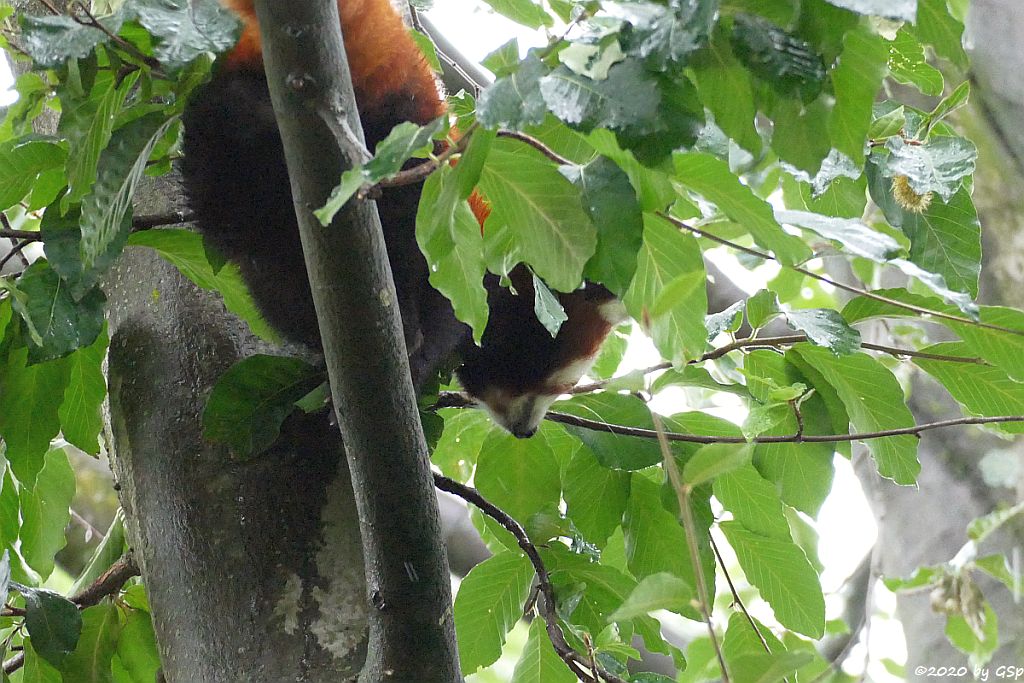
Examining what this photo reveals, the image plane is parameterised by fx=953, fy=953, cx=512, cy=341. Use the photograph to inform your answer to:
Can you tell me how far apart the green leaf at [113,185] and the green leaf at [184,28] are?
12 cm

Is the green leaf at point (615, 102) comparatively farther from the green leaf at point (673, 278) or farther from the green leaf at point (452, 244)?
the green leaf at point (673, 278)

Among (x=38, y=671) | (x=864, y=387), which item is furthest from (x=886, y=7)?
(x=38, y=671)

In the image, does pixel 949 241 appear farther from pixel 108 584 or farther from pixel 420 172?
pixel 108 584

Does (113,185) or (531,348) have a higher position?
(113,185)

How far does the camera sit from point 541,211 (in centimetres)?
89

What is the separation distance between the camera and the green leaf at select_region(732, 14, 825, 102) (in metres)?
0.72

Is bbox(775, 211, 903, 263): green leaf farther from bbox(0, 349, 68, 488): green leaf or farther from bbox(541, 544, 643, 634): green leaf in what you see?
bbox(0, 349, 68, 488): green leaf

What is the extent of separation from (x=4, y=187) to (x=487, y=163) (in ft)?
2.15

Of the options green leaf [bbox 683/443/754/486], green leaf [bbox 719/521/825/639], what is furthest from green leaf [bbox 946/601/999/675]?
green leaf [bbox 683/443/754/486]

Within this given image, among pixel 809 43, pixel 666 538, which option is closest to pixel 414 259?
pixel 666 538

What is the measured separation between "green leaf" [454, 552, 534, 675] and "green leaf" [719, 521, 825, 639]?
33 cm

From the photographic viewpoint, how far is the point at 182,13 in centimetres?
92

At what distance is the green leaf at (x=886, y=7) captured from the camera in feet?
2.22

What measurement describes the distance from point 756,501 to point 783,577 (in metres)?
0.12
